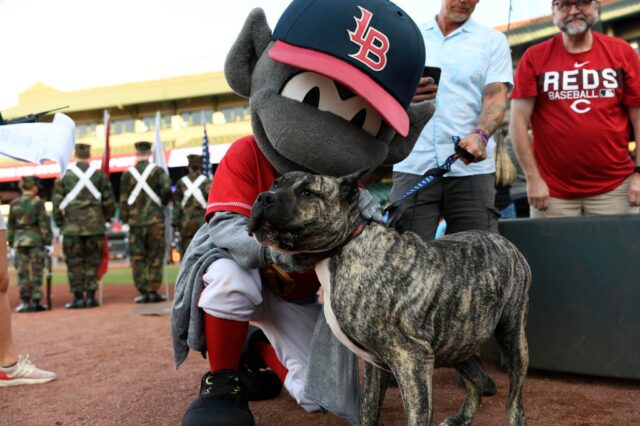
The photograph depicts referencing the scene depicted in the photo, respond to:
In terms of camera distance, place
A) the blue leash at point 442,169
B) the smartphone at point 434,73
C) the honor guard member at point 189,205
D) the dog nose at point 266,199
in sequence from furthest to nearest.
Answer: the honor guard member at point 189,205 < the smartphone at point 434,73 < the blue leash at point 442,169 < the dog nose at point 266,199

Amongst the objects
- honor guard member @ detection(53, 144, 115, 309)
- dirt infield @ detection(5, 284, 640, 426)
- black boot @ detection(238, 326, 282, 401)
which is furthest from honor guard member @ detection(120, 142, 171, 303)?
black boot @ detection(238, 326, 282, 401)

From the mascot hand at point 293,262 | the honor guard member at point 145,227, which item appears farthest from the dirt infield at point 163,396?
the honor guard member at point 145,227

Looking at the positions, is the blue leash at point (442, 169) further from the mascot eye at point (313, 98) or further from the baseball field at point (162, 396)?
the baseball field at point (162, 396)

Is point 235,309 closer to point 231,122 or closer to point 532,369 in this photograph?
point 532,369

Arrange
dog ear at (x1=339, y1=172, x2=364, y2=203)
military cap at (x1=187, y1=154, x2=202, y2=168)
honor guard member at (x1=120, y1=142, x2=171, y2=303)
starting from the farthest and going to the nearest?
military cap at (x1=187, y1=154, x2=202, y2=168) → honor guard member at (x1=120, y1=142, x2=171, y2=303) → dog ear at (x1=339, y1=172, x2=364, y2=203)

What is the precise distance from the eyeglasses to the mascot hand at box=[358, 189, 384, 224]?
2082 mm

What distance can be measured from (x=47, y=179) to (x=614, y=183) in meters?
28.1

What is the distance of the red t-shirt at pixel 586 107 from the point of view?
3.52 m

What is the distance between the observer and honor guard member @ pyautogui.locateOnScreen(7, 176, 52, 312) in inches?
309

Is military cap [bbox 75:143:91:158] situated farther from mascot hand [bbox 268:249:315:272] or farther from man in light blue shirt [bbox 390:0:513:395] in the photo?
mascot hand [bbox 268:249:315:272]

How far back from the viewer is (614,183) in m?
3.56

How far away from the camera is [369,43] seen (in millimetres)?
2232

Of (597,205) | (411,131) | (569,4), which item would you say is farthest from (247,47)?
(597,205)

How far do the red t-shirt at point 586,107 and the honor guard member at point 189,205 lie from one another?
6.04 meters
